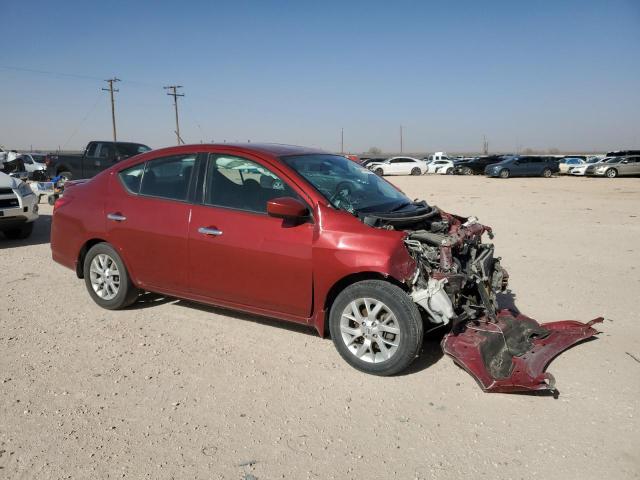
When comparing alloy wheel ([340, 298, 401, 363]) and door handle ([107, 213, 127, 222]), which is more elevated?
door handle ([107, 213, 127, 222])

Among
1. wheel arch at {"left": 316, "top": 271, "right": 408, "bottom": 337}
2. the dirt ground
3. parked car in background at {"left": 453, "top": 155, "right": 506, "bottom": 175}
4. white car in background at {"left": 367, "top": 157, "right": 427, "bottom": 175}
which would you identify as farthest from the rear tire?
parked car in background at {"left": 453, "top": 155, "right": 506, "bottom": 175}

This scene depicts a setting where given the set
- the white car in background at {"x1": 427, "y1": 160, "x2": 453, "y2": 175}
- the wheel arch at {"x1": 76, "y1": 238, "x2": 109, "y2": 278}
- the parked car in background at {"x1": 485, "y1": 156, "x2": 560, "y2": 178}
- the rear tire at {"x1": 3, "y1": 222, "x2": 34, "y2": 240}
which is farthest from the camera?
the white car in background at {"x1": 427, "y1": 160, "x2": 453, "y2": 175}

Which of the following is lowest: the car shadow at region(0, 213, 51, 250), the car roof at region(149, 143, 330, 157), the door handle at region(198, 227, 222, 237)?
the car shadow at region(0, 213, 51, 250)

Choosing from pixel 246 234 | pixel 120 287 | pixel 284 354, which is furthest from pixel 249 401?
pixel 120 287

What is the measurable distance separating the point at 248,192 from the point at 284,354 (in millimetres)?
1397

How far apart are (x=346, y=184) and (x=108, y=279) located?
2609mm

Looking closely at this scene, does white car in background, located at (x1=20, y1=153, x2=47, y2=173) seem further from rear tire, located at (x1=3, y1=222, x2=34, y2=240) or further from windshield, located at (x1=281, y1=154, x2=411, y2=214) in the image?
windshield, located at (x1=281, y1=154, x2=411, y2=214)

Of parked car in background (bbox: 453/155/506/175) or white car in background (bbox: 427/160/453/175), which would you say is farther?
white car in background (bbox: 427/160/453/175)

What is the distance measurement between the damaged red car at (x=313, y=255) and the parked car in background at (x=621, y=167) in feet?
107

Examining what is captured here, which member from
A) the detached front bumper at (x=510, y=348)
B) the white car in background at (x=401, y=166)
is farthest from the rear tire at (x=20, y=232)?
the white car in background at (x=401, y=166)

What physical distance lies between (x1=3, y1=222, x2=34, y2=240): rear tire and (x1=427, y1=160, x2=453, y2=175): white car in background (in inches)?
1455

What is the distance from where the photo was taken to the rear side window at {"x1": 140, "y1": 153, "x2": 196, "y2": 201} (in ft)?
15.5

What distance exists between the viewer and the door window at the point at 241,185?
4.29 m

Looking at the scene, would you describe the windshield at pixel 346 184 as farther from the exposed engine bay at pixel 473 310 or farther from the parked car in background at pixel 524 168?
the parked car in background at pixel 524 168
